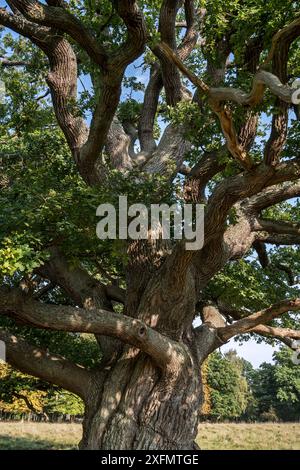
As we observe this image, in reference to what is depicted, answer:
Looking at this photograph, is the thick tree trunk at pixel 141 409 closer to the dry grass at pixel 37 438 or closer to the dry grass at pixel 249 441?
the dry grass at pixel 37 438

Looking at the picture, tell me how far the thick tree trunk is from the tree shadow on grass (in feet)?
22.7

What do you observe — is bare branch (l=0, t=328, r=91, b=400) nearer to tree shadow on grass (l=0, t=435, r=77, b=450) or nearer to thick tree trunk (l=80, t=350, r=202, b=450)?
thick tree trunk (l=80, t=350, r=202, b=450)

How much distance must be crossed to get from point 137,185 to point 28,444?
10.8 m

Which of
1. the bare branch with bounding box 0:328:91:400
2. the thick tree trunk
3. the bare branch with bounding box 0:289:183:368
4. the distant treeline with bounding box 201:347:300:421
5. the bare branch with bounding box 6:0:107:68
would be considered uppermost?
the bare branch with bounding box 6:0:107:68

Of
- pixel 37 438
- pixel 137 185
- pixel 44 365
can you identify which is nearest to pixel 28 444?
pixel 37 438

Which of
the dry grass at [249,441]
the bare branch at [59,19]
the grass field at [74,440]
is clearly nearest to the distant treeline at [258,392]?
the dry grass at [249,441]

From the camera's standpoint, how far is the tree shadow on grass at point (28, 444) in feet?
43.9

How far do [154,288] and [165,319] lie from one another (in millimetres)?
588

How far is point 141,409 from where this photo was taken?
7.25 meters

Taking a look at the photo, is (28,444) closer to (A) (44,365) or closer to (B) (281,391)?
(A) (44,365)

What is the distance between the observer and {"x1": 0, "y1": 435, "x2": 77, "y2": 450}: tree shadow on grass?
13376 millimetres

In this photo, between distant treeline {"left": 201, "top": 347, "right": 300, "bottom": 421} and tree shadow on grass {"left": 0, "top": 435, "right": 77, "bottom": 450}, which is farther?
distant treeline {"left": 201, "top": 347, "right": 300, "bottom": 421}

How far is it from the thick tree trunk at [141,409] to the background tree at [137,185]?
0.9 inches

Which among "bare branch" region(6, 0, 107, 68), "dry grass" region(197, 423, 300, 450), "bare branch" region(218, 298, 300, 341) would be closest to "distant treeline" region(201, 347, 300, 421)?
"dry grass" region(197, 423, 300, 450)
